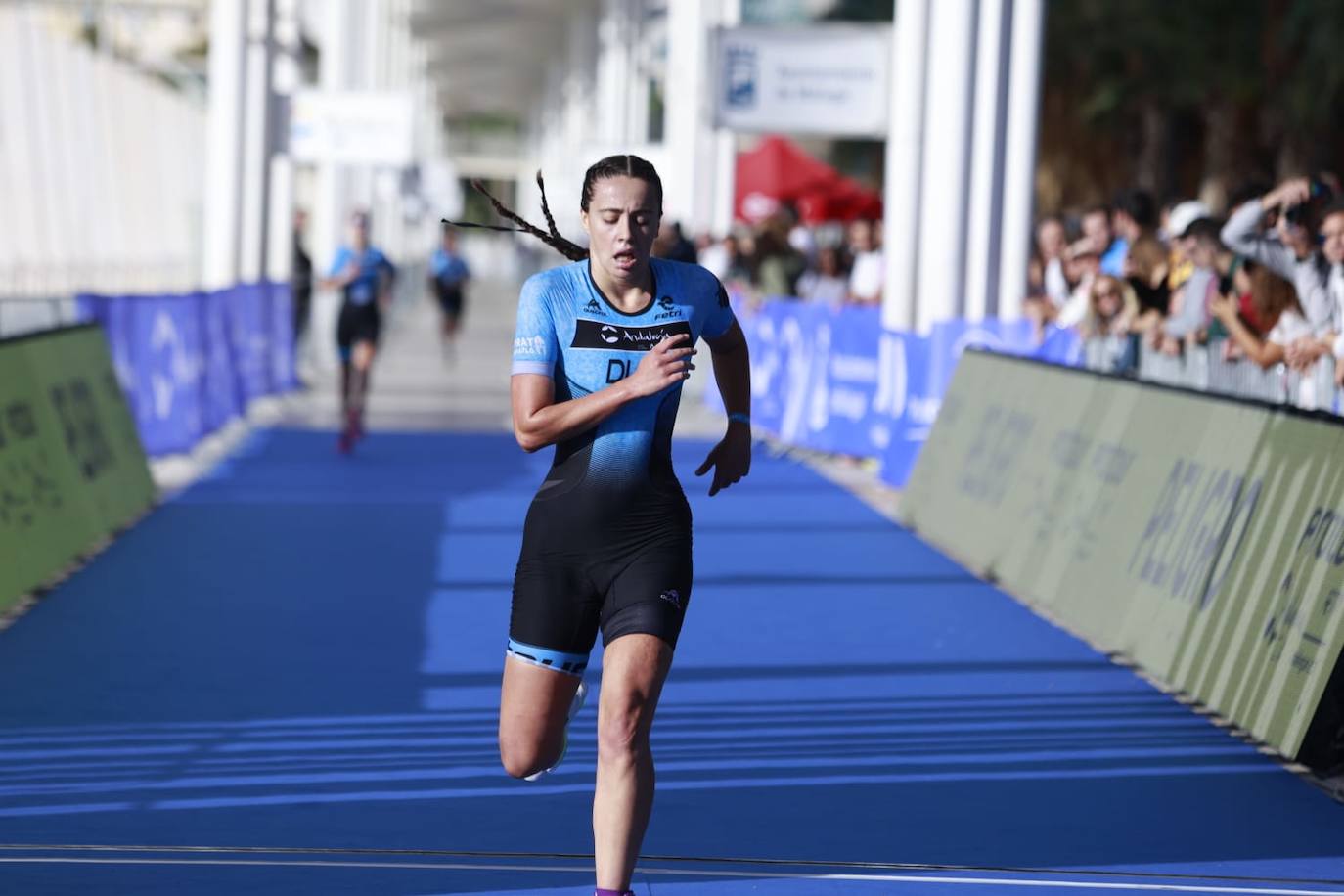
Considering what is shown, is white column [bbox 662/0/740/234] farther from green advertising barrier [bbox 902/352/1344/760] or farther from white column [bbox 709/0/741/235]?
green advertising barrier [bbox 902/352/1344/760]

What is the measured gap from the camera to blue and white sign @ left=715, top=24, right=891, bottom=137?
21531 millimetres

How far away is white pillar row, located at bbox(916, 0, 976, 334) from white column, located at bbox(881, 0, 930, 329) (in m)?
0.83

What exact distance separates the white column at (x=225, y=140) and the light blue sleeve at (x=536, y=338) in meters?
21.7

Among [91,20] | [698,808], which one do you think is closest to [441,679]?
[698,808]

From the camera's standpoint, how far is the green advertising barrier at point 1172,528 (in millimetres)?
8297

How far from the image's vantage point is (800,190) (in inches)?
1512

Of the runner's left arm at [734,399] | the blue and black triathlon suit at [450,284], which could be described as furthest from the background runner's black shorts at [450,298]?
the runner's left arm at [734,399]

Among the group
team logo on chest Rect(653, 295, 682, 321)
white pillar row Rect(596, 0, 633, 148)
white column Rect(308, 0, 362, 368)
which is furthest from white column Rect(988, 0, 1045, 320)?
white pillar row Rect(596, 0, 633, 148)

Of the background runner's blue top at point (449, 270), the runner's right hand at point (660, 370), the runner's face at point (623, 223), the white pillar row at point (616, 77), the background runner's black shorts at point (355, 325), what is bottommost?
the background runner's blue top at point (449, 270)

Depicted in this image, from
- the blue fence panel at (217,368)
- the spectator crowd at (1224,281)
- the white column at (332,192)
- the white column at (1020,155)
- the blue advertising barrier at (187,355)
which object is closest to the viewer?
the spectator crowd at (1224,281)

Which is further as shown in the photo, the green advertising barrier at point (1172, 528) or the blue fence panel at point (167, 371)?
the blue fence panel at point (167, 371)

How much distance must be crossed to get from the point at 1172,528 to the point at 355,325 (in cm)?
1121

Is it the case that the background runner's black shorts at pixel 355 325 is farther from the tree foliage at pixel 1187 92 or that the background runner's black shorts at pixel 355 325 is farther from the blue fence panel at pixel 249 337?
the tree foliage at pixel 1187 92

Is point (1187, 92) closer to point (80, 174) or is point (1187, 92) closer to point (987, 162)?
point (987, 162)
